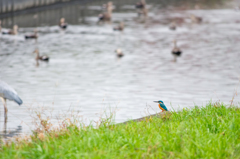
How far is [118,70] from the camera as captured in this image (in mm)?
23156

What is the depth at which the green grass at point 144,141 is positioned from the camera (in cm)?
766

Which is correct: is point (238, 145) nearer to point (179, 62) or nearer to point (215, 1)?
point (179, 62)

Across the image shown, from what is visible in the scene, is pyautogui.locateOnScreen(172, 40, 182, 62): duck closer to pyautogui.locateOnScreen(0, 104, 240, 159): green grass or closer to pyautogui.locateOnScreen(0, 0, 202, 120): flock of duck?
pyautogui.locateOnScreen(0, 0, 202, 120): flock of duck

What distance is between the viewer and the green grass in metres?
7.66

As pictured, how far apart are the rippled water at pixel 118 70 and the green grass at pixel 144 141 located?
4.72ft

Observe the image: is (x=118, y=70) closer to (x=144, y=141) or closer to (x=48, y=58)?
(x=48, y=58)

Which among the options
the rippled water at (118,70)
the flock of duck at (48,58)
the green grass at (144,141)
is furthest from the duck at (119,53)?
the green grass at (144,141)

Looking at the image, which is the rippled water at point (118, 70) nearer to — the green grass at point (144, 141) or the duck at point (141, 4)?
the green grass at point (144, 141)

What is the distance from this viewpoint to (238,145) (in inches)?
318

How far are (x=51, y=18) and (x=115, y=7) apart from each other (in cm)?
1800

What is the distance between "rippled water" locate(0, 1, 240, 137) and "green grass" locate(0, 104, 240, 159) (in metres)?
1.44

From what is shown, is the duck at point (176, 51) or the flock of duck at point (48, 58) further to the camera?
the duck at point (176, 51)

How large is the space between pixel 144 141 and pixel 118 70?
48.7 ft

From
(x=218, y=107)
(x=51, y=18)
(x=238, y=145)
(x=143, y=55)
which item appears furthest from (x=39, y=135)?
(x=51, y=18)
